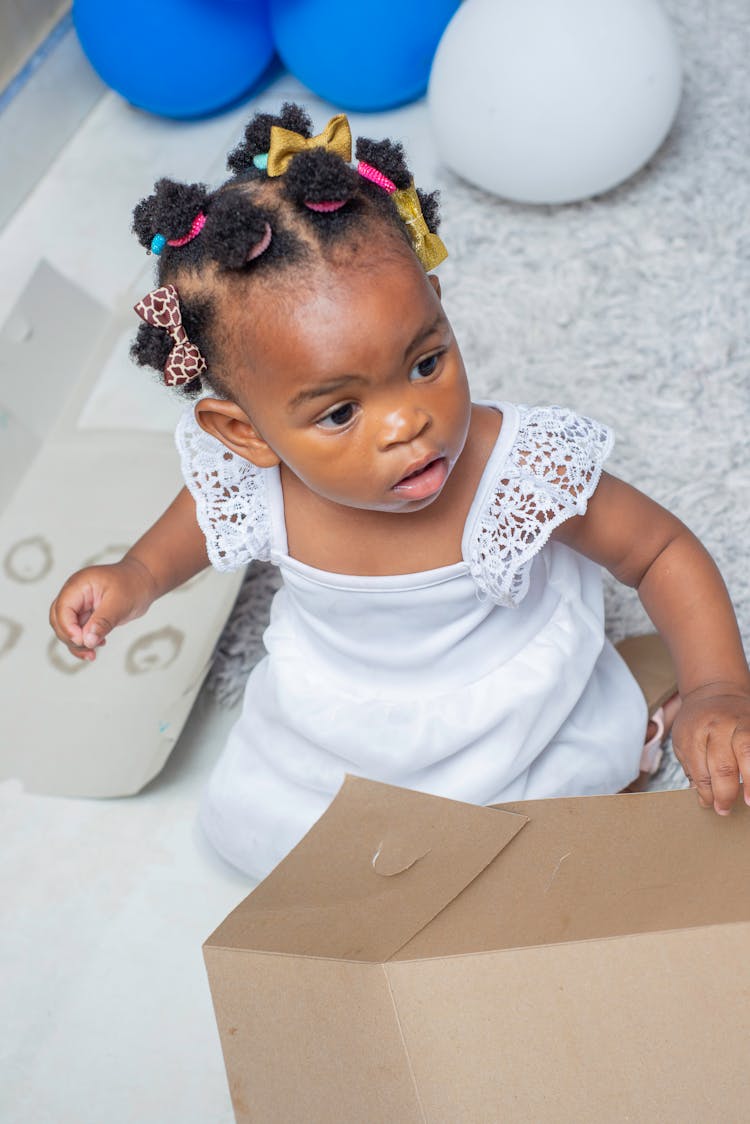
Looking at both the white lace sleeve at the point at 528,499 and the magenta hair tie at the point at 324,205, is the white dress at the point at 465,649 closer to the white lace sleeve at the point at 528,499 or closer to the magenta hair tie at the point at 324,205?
the white lace sleeve at the point at 528,499

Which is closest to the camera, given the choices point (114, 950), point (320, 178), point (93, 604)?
point (320, 178)

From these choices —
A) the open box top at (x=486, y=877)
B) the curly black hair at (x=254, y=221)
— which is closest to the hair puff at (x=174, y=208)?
the curly black hair at (x=254, y=221)

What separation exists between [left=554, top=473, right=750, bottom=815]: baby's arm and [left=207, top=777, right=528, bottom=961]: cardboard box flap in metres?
0.17

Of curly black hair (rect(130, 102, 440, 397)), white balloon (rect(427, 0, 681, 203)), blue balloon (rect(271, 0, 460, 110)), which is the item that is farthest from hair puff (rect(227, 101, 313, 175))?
blue balloon (rect(271, 0, 460, 110))

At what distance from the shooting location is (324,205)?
2.21 ft

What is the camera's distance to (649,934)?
30.9 inches

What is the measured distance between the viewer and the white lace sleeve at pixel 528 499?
2.59ft

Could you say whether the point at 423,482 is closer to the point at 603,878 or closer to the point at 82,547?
the point at 603,878

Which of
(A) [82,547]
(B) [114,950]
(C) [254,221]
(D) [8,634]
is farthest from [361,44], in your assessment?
(B) [114,950]

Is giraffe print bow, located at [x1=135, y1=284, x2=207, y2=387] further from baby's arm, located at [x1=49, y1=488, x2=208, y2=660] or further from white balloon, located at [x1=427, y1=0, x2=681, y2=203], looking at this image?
white balloon, located at [x1=427, y1=0, x2=681, y2=203]

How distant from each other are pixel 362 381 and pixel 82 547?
66 cm

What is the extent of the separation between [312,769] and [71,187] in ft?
3.66

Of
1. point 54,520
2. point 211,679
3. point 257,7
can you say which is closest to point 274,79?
point 257,7

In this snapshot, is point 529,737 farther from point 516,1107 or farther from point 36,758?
point 36,758
